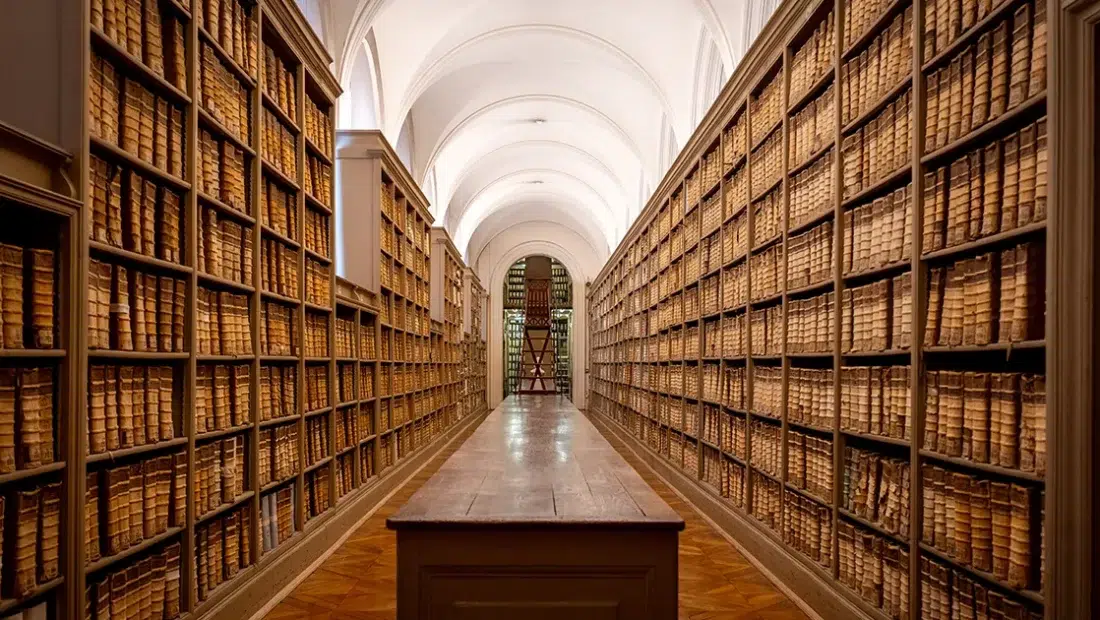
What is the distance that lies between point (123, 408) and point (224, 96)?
1659 millimetres

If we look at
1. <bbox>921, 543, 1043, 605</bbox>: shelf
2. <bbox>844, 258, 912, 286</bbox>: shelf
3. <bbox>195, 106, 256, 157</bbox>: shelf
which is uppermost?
<bbox>195, 106, 256, 157</bbox>: shelf

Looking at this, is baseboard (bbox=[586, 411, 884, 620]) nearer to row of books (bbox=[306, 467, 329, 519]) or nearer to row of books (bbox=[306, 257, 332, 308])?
row of books (bbox=[306, 467, 329, 519])

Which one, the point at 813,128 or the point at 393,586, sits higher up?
the point at 813,128

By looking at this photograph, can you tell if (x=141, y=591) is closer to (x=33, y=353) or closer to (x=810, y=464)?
(x=33, y=353)

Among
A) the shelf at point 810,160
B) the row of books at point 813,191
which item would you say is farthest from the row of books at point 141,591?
the shelf at point 810,160

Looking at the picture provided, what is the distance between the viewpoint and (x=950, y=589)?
9.30 ft

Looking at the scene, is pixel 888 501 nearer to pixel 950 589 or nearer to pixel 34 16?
pixel 950 589

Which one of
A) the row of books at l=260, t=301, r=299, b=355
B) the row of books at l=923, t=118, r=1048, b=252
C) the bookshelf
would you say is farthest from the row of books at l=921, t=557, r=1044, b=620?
the row of books at l=260, t=301, r=299, b=355

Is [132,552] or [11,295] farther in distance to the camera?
[132,552]

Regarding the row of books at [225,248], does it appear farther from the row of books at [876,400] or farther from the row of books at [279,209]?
the row of books at [876,400]

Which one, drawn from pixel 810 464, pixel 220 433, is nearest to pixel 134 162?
pixel 220 433

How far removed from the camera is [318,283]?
5277 millimetres

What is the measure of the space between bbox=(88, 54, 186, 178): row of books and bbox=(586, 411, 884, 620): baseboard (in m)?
3.63

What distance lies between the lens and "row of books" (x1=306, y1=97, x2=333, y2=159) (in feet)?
17.1
